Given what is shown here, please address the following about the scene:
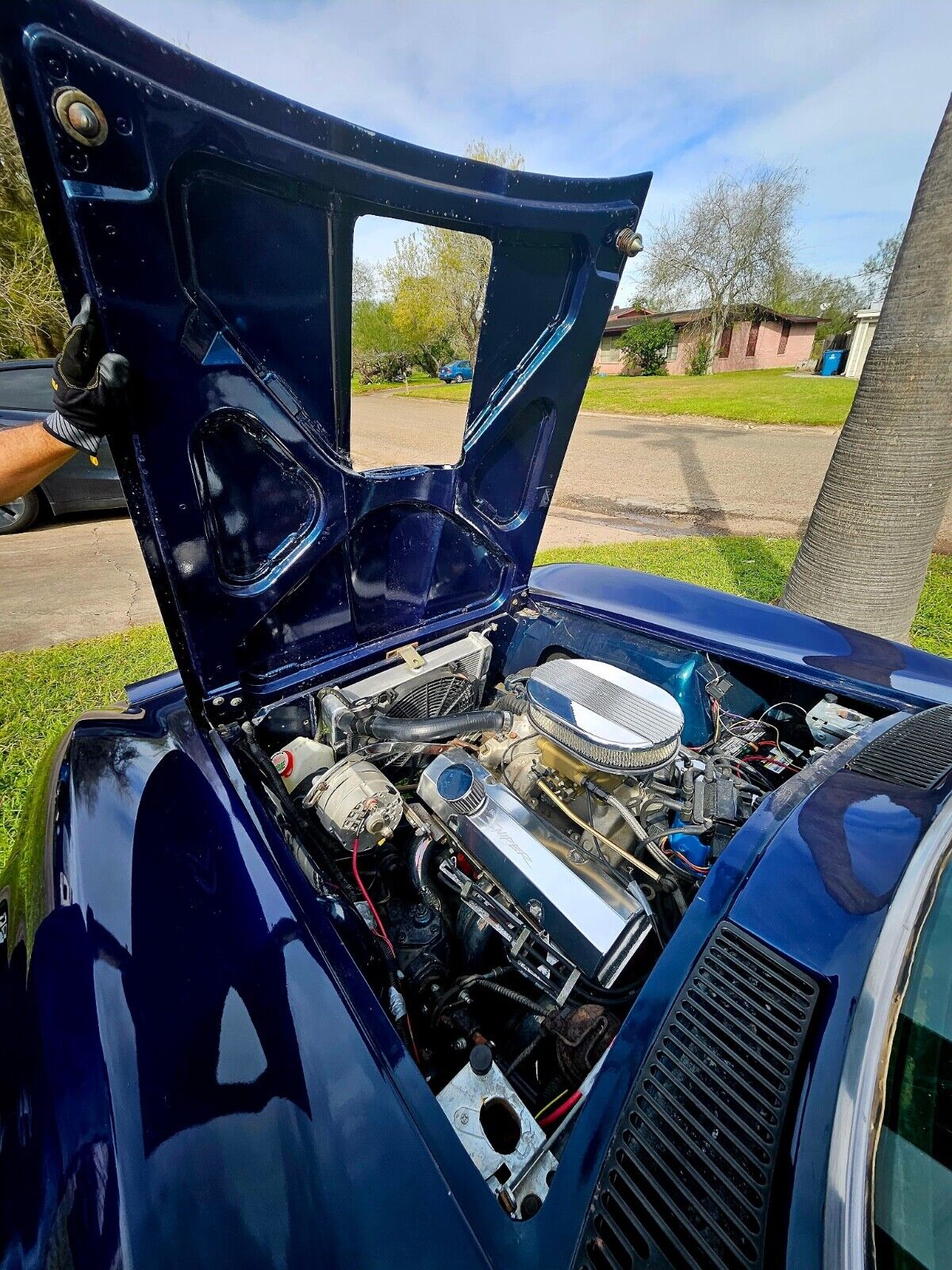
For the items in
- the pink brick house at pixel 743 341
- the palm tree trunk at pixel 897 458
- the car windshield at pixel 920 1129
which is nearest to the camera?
the car windshield at pixel 920 1129

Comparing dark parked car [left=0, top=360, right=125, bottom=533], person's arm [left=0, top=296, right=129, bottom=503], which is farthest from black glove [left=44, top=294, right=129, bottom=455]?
dark parked car [left=0, top=360, right=125, bottom=533]

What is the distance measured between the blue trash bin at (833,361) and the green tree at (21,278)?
34.6 metres

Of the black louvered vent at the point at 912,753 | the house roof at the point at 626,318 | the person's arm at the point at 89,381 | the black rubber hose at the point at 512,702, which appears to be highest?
the house roof at the point at 626,318

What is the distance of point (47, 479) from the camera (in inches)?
233

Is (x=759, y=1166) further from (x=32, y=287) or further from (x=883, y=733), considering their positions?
(x=32, y=287)

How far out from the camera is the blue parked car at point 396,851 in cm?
89

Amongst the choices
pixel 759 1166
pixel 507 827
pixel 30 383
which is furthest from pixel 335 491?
pixel 30 383

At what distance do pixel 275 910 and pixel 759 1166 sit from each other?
2.97 feet

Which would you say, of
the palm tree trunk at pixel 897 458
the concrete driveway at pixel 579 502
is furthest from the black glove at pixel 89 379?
the palm tree trunk at pixel 897 458

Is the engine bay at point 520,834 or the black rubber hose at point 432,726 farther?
the black rubber hose at point 432,726

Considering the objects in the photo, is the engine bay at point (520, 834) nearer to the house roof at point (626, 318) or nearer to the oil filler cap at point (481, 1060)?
the oil filler cap at point (481, 1060)

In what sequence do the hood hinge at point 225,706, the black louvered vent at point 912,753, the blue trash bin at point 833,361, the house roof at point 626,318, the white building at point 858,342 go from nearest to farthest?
the black louvered vent at point 912,753 → the hood hinge at point 225,706 → the white building at point 858,342 → the blue trash bin at point 833,361 → the house roof at point 626,318

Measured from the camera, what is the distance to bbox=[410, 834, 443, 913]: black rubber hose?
166 centimetres

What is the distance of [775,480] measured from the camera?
10039 millimetres
